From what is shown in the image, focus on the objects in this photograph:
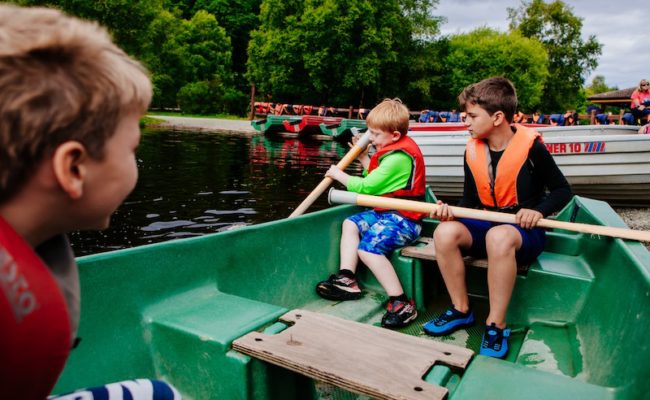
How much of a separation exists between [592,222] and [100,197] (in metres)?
2.63

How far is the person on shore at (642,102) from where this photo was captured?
1239 centimetres

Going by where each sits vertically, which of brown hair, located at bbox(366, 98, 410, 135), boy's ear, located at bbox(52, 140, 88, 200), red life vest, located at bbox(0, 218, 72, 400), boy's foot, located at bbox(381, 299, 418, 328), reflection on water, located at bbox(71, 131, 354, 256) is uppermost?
brown hair, located at bbox(366, 98, 410, 135)

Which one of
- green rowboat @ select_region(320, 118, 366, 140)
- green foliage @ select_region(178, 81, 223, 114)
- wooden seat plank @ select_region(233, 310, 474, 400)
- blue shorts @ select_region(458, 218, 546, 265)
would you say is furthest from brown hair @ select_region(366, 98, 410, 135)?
green foliage @ select_region(178, 81, 223, 114)

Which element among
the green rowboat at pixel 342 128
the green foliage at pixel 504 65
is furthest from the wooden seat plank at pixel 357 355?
the green foliage at pixel 504 65

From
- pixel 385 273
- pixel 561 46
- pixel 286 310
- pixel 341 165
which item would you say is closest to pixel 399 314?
pixel 385 273

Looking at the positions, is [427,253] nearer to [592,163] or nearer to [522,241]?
[522,241]

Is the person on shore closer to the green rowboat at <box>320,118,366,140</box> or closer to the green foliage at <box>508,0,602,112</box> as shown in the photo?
the green rowboat at <box>320,118,366,140</box>

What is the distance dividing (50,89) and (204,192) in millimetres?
7680

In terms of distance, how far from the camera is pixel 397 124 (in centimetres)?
302

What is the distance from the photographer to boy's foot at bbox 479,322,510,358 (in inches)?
87.0

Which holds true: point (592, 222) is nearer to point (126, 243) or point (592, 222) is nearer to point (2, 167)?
point (2, 167)

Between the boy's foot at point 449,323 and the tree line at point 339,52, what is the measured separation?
89.8 feet

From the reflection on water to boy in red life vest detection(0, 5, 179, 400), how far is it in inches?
183

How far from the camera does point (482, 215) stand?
2.47 metres
